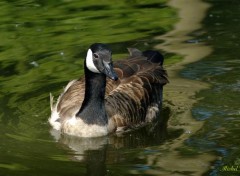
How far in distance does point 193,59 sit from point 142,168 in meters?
4.87

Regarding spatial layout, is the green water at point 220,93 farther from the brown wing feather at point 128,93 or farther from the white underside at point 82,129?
the white underside at point 82,129

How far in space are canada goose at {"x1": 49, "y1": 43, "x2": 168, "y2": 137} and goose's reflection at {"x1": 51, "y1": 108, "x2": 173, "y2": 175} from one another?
0.15 metres

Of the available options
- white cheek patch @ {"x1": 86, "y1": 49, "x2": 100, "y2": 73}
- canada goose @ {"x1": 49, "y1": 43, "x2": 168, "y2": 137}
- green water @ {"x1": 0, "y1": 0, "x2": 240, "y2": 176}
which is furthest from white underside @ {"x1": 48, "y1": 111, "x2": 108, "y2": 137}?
white cheek patch @ {"x1": 86, "y1": 49, "x2": 100, "y2": 73}

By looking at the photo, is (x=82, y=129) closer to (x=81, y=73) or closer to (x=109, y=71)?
(x=109, y=71)

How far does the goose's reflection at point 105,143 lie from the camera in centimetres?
1083

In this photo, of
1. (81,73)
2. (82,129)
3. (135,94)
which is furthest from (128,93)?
(81,73)

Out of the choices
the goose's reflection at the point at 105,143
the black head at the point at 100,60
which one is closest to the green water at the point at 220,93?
the goose's reflection at the point at 105,143

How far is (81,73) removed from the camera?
14141 millimetres

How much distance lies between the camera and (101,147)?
11.4 meters

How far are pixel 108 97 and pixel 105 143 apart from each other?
98 centimetres

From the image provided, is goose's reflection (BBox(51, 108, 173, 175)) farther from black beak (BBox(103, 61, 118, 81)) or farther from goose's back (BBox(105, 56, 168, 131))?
black beak (BBox(103, 61, 118, 81))

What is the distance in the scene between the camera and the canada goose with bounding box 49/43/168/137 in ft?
38.7

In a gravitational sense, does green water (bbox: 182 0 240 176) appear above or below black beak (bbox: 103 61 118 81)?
below

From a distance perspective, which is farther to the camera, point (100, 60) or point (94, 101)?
point (94, 101)
